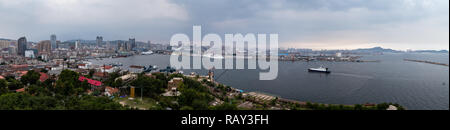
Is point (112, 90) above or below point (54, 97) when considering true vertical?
below

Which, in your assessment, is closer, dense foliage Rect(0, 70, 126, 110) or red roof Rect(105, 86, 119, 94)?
dense foliage Rect(0, 70, 126, 110)

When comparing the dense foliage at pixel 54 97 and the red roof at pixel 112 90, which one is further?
the red roof at pixel 112 90

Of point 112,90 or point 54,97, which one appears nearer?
point 54,97

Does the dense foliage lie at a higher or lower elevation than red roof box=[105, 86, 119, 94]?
higher

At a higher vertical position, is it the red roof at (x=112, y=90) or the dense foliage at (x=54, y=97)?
the dense foliage at (x=54, y=97)
